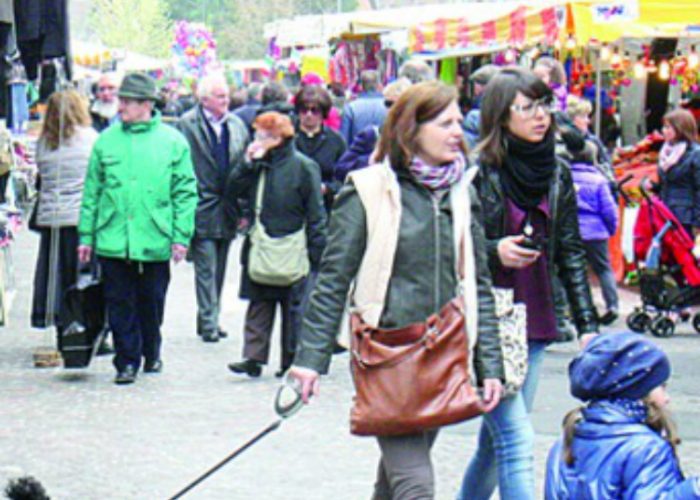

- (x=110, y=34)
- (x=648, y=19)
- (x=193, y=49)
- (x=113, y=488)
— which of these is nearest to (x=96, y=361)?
(x=113, y=488)

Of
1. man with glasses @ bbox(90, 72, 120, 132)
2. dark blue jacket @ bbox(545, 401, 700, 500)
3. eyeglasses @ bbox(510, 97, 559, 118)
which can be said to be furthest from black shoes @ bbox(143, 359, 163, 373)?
dark blue jacket @ bbox(545, 401, 700, 500)

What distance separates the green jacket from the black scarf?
4399 mm

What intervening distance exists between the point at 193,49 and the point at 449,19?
35753 mm

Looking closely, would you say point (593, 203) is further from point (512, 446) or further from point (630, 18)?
point (512, 446)

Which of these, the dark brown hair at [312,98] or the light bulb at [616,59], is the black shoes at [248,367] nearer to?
the dark brown hair at [312,98]

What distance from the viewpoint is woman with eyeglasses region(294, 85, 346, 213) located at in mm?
12375

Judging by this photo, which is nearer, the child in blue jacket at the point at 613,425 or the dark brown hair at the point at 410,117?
the child in blue jacket at the point at 613,425

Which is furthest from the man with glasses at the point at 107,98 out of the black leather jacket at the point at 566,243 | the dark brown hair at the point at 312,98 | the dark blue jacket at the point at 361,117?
the black leather jacket at the point at 566,243

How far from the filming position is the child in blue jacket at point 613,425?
4.72 m

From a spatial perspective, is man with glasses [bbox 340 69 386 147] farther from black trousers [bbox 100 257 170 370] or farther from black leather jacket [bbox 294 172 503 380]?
black leather jacket [bbox 294 172 503 380]

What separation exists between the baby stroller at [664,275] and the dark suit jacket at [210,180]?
124 inches

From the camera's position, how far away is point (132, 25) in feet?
332

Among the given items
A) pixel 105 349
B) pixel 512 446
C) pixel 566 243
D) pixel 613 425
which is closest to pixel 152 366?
pixel 105 349

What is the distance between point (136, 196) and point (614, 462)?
6011 mm
